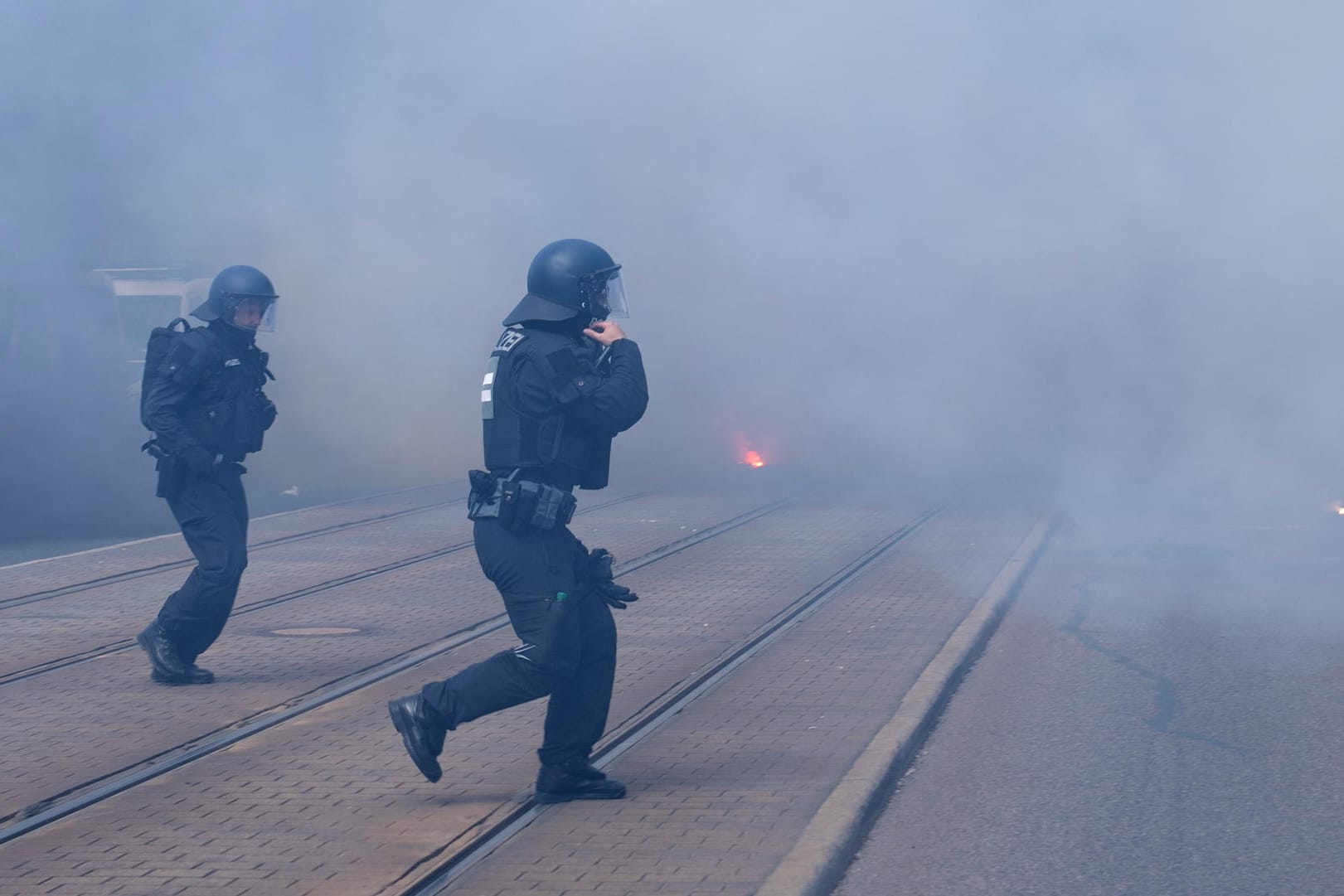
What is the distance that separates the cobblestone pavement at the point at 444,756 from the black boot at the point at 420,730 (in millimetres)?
167

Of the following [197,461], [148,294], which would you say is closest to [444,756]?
[197,461]

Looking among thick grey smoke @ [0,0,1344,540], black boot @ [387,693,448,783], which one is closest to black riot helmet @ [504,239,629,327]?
black boot @ [387,693,448,783]

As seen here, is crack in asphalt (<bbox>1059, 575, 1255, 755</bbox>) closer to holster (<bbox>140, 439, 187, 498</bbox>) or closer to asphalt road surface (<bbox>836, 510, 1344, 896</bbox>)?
asphalt road surface (<bbox>836, 510, 1344, 896</bbox>)

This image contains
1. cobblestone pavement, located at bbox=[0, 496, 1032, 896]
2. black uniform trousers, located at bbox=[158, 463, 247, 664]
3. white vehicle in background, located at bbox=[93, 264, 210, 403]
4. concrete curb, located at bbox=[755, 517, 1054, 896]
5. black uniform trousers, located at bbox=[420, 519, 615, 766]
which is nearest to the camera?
concrete curb, located at bbox=[755, 517, 1054, 896]

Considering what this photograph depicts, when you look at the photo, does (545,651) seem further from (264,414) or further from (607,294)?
(264,414)

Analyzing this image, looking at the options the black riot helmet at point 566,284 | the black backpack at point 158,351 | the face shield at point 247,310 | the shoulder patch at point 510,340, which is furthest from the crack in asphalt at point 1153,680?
the black backpack at point 158,351

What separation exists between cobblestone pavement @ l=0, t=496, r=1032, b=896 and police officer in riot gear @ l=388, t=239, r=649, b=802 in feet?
0.80

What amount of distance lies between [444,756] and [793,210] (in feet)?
27.2

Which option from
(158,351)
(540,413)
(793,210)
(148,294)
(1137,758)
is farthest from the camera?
(148,294)

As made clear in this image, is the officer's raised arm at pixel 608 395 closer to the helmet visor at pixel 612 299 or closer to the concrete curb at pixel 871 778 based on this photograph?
the helmet visor at pixel 612 299

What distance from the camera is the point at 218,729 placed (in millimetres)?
5691

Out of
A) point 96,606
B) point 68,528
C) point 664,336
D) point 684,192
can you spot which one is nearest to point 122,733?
point 96,606

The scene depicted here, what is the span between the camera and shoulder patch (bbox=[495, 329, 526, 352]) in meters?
4.65

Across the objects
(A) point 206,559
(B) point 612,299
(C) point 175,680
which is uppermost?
(B) point 612,299
